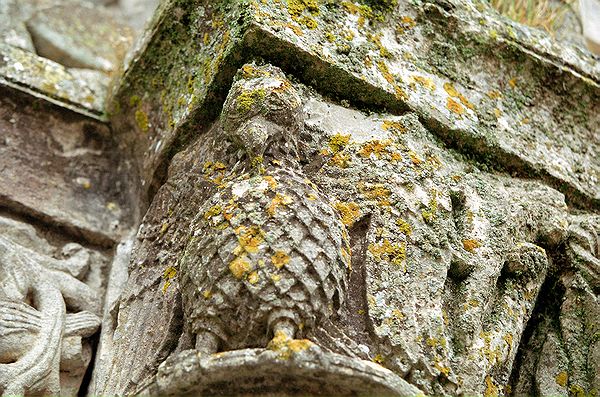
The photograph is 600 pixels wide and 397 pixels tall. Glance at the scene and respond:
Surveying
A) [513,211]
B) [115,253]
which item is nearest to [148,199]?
[115,253]

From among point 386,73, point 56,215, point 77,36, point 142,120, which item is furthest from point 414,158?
point 77,36

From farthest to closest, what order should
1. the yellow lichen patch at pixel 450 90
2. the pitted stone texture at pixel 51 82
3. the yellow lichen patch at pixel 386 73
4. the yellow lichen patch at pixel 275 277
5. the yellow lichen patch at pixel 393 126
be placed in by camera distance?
the pitted stone texture at pixel 51 82
the yellow lichen patch at pixel 450 90
the yellow lichen patch at pixel 386 73
the yellow lichen patch at pixel 393 126
the yellow lichen patch at pixel 275 277

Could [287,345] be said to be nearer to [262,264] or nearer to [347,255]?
[262,264]

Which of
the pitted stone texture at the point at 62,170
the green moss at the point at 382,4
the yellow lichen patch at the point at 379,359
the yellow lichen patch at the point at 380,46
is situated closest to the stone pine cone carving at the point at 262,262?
the yellow lichen patch at the point at 379,359

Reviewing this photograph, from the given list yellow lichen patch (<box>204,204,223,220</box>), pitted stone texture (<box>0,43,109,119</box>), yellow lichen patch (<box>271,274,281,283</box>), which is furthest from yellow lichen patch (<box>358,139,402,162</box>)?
pitted stone texture (<box>0,43,109,119</box>)

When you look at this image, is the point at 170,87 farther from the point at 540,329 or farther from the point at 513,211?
the point at 540,329

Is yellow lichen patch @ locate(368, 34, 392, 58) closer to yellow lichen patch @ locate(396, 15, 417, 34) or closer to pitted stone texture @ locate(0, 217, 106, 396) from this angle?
yellow lichen patch @ locate(396, 15, 417, 34)

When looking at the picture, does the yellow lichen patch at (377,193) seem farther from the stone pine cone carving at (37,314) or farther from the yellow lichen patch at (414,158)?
the stone pine cone carving at (37,314)
